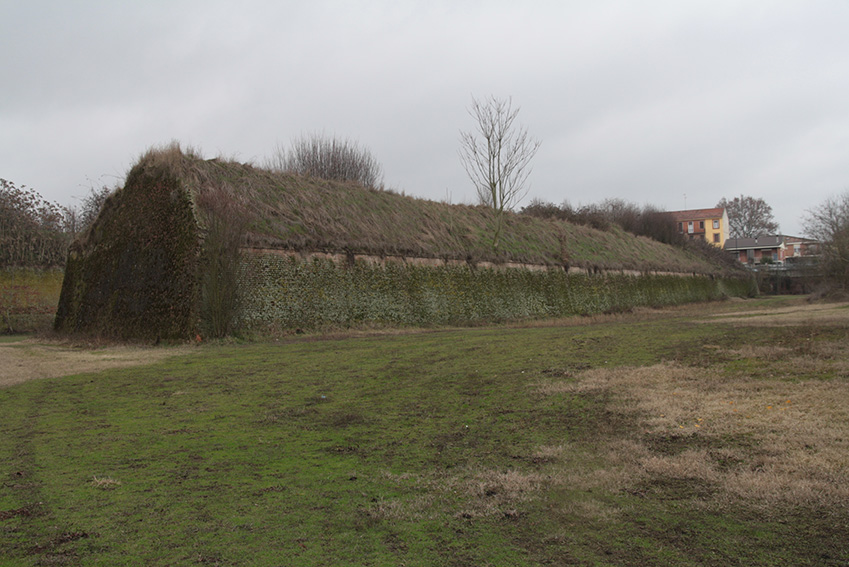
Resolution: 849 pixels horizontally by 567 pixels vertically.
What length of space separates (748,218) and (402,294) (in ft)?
337

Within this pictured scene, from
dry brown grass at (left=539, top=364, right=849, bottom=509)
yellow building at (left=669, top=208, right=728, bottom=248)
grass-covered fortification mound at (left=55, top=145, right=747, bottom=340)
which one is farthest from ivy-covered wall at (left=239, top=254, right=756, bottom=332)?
yellow building at (left=669, top=208, right=728, bottom=248)

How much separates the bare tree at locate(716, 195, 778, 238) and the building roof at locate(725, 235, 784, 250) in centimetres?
865

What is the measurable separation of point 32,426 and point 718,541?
7200 mm

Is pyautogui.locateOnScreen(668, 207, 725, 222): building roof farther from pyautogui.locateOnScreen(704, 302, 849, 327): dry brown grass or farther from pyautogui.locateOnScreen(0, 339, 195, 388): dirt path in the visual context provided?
pyautogui.locateOnScreen(0, 339, 195, 388): dirt path

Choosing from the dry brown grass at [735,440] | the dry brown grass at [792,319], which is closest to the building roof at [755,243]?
the dry brown grass at [792,319]

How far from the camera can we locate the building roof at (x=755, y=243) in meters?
94.6

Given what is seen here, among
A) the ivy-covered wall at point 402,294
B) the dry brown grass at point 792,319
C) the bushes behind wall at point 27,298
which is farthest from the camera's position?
the bushes behind wall at point 27,298

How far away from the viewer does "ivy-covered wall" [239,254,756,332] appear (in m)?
20.0

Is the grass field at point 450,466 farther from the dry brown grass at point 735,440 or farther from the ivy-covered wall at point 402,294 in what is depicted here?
the ivy-covered wall at point 402,294

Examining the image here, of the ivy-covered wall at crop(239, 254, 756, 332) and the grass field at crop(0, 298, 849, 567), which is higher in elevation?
the ivy-covered wall at crop(239, 254, 756, 332)

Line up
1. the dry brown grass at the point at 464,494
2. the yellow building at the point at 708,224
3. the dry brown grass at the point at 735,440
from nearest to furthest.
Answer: the dry brown grass at the point at 464,494 < the dry brown grass at the point at 735,440 < the yellow building at the point at 708,224

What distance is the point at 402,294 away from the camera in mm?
24266

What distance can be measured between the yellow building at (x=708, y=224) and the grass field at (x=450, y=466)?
99376 millimetres

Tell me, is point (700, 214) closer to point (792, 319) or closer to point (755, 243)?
point (755, 243)
